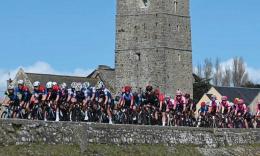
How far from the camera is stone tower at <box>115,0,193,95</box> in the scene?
3551 inches

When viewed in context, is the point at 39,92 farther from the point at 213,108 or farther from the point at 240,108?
the point at 240,108

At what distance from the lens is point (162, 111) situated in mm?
38812

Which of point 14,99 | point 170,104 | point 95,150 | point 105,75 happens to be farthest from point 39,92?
point 105,75

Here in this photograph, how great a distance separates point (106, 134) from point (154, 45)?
193 feet

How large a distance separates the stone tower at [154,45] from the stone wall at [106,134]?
48.4 m

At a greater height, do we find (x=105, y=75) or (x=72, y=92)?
(x=105, y=75)

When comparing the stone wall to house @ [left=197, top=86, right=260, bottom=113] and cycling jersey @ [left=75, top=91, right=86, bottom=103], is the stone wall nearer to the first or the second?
cycling jersey @ [left=75, top=91, right=86, bottom=103]

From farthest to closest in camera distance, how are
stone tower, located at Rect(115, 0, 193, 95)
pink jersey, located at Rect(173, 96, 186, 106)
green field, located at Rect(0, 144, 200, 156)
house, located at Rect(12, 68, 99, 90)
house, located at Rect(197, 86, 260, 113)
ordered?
house, located at Rect(197, 86, 260, 113) < house, located at Rect(12, 68, 99, 90) < stone tower, located at Rect(115, 0, 193, 95) < pink jersey, located at Rect(173, 96, 186, 106) < green field, located at Rect(0, 144, 200, 156)

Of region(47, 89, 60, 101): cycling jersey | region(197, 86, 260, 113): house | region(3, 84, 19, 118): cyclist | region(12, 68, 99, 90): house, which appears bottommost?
region(3, 84, 19, 118): cyclist

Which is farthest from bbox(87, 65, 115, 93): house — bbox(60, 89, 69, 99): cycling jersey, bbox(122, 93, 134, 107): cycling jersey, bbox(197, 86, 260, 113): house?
bbox(60, 89, 69, 99): cycling jersey

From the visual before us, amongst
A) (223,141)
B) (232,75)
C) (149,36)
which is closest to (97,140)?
(223,141)

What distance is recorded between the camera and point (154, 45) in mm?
90625

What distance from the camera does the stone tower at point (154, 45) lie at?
9019cm

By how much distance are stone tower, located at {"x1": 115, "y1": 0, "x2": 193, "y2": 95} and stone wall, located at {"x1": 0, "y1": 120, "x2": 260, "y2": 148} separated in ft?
159
